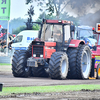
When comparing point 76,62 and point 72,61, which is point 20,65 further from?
point 76,62

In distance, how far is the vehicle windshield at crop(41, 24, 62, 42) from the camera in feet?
51.7

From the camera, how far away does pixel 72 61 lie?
15.5 m

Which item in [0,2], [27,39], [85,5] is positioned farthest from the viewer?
[27,39]

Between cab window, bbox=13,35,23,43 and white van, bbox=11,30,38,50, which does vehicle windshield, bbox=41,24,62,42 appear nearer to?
white van, bbox=11,30,38,50

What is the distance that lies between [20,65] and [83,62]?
10.5 ft

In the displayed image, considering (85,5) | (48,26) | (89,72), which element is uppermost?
(85,5)

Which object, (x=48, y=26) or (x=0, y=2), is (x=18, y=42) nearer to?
(x=48, y=26)

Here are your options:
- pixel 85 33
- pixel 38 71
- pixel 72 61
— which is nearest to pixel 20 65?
pixel 38 71

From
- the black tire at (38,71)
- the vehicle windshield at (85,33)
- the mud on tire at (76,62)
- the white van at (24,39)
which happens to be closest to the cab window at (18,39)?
the white van at (24,39)

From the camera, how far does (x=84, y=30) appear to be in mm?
28688

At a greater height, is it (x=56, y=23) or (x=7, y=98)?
(x=56, y=23)

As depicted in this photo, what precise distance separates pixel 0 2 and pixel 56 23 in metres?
3.94

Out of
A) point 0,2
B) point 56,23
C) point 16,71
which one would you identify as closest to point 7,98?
point 0,2

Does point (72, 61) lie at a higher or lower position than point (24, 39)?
lower
